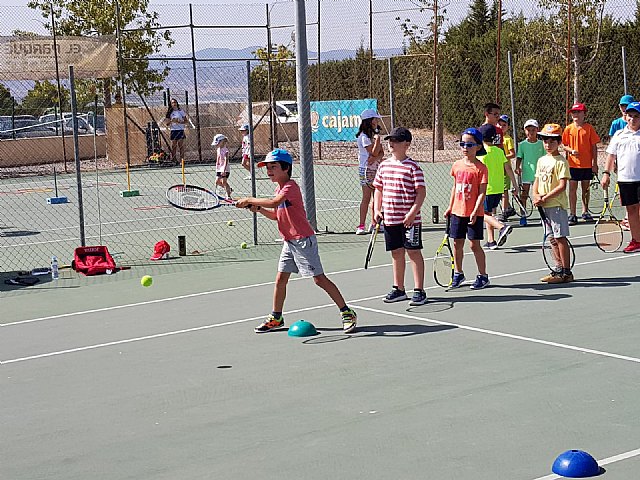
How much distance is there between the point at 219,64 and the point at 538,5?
29.4 ft

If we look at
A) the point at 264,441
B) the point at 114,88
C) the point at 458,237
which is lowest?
the point at 264,441

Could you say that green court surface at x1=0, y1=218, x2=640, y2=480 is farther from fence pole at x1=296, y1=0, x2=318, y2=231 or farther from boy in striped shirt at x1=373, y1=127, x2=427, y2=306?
fence pole at x1=296, y1=0, x2=318, y2=231

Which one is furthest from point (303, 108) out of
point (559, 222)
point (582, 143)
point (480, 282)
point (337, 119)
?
point (337, 119)

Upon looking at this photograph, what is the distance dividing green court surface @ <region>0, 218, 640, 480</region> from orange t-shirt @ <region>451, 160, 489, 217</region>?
0.81 metres

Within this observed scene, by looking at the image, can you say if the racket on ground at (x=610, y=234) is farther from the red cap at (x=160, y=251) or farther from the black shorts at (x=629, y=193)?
the red cap at (x=160, y=251)

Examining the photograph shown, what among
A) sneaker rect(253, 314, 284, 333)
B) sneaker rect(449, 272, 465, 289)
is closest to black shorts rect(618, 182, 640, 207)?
sneaker rect(449, 272, 465, 289)

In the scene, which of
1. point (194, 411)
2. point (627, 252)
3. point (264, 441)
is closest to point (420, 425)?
point (264, 441)

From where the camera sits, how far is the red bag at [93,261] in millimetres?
12336

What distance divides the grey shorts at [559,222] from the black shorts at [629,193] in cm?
180

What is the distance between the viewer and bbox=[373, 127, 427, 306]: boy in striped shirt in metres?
9.54

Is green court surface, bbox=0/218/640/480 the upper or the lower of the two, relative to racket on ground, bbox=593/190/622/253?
lower

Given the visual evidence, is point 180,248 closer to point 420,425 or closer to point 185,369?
point 185,369

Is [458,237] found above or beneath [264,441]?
above

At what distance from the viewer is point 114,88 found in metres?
34.4
